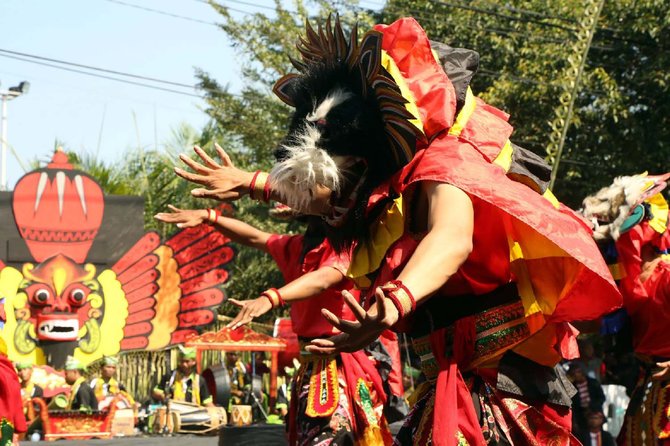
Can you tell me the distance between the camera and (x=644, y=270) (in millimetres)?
4805

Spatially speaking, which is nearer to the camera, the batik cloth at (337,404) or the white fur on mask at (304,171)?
the white fur on mask at (304,171)

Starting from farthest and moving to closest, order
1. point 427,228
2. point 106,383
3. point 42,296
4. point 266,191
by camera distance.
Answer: point 42,296, point 106,383, point 266,191, point 427,228

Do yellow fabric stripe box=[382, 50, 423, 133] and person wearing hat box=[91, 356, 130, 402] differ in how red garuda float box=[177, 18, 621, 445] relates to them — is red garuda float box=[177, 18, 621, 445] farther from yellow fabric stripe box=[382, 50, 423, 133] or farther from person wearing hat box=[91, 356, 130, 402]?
person wearing hat box=[91, 356, 130, 402]

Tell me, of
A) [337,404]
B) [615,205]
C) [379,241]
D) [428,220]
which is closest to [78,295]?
[337,404]

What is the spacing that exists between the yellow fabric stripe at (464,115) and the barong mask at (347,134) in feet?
0.62

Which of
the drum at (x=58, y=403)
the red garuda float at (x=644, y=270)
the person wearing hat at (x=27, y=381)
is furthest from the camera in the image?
the person wearing hat at (x=27, y=381)

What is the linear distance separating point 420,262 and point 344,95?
2.19 ft

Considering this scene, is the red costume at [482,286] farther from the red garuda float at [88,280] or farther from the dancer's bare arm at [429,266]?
the red garuda float at [88,280]

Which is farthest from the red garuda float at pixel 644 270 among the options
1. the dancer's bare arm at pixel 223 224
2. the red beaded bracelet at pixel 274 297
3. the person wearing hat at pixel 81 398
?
the person wearing hat at pixel 81 398

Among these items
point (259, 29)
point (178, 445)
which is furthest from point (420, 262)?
point (259, 29)

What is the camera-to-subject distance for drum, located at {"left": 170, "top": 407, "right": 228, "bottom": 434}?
12586 millimetres

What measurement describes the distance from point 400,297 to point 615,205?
2.72m

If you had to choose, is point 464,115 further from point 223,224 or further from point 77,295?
point 77,295

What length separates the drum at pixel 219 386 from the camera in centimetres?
1386
